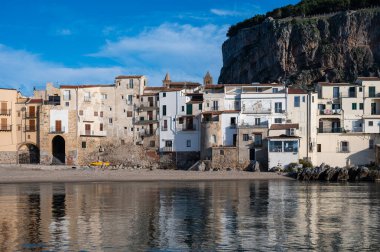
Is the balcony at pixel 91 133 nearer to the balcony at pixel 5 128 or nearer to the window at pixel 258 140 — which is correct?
the balcony at pixel 5 128

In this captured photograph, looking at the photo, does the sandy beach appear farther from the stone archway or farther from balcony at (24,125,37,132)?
balcony at (24,125,37,132)

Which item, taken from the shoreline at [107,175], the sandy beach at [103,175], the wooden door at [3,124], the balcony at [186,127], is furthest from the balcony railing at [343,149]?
the wooden door at [3,124]

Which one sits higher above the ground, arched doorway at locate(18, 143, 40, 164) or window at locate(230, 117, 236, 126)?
window at locate(230, 117, 236, 126)

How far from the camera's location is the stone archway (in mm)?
89419

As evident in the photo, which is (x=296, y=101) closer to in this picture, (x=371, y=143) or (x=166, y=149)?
(x=371, y=143)

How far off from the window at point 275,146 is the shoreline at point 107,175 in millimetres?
3765

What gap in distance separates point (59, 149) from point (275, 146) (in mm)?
33419

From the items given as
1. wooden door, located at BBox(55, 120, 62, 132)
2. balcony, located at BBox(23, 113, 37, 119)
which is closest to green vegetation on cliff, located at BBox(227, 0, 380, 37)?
wooden door, located at BBox(55, 120, 62, 132)

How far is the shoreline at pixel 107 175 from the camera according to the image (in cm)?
7202

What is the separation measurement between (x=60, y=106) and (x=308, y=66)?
52.8 m

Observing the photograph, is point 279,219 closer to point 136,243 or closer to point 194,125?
point 136,243

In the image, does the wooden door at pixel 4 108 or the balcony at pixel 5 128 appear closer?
the balcony at pixel 5 128

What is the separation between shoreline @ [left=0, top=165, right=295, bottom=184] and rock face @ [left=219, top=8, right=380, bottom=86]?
4413cm

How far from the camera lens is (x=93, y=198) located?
4725cm
